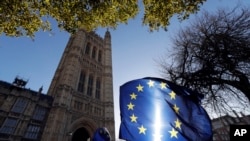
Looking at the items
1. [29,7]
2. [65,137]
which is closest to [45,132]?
[65,137]

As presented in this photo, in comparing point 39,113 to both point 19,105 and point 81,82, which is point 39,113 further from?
point 81,82

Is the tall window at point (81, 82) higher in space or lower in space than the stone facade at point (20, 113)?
higher

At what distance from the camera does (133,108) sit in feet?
17.8

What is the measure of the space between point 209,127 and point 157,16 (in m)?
5.38

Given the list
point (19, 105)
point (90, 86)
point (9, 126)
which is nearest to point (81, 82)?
point (90, 86)

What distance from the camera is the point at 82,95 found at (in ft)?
113

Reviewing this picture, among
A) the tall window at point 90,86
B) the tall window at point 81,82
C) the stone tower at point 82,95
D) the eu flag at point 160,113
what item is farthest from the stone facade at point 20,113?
the eu flag at point 160,113

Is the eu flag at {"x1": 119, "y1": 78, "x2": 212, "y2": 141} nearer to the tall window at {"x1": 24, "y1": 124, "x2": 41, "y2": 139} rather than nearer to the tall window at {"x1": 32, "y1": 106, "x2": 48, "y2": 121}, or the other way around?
the tall window at {"x1": 24, "y1": 124, "x2": 41, "y2": 139}

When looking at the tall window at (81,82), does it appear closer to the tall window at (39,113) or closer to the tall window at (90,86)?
the tall window at (90,86)

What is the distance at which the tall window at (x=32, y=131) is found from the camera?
2518cm

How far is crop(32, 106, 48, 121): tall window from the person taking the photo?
2742 centimetres

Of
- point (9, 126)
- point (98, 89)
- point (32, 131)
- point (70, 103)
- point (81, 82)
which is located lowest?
point (32, 131)

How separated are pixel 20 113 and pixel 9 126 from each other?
2.11 metres

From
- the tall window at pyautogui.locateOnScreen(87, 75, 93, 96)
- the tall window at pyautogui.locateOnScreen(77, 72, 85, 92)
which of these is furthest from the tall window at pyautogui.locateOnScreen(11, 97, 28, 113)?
the tall window at pyautogui.locateOnScreen(87, 75, 93, 96)
